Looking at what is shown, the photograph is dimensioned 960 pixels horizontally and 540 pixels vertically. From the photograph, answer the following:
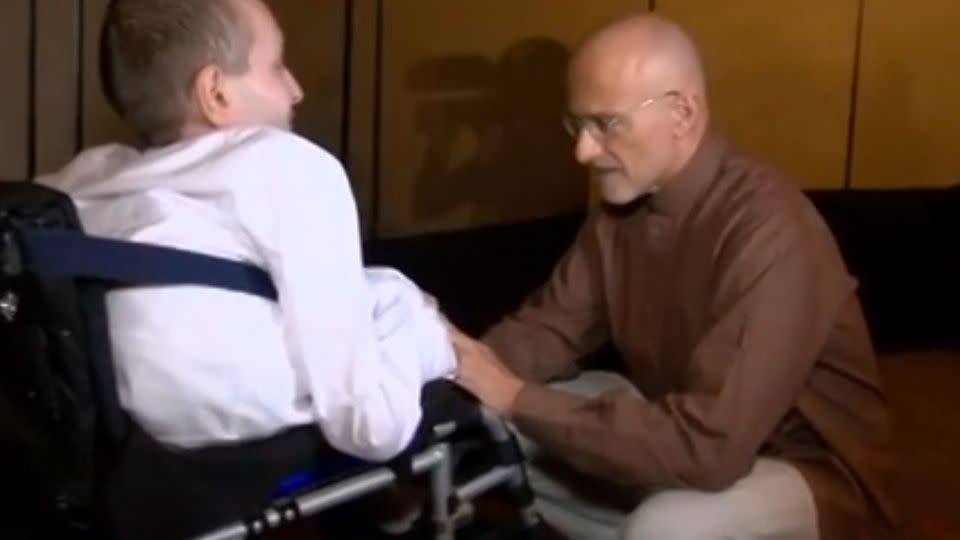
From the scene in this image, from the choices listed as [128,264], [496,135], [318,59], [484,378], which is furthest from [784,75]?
[128,264]

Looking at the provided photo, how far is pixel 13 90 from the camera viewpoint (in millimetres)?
3090

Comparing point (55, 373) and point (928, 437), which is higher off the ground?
point (55, 373)

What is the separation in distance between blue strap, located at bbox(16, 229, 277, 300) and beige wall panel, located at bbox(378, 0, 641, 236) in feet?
5.58

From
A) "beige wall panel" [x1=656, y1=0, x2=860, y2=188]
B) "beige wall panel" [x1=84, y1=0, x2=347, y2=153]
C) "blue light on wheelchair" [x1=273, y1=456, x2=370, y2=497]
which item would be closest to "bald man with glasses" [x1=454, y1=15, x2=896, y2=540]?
"blue light on wheelchair" [x1=273, y1=456, x2=370, y2=497]

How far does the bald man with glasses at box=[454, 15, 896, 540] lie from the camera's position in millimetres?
2246

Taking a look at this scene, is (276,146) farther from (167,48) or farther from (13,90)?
(13,90)

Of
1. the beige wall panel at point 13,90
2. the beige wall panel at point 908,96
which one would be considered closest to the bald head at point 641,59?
the beige wall panel at point 13,90

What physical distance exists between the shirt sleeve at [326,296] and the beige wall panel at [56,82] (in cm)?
141

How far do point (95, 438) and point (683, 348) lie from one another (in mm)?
962

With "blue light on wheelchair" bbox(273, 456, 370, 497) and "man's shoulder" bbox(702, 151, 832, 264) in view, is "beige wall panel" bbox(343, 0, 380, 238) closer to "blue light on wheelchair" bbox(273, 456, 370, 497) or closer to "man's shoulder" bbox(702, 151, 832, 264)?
"man's shoulder" bbox(702, 151, 832, 264)

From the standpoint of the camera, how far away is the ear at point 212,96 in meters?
1.89

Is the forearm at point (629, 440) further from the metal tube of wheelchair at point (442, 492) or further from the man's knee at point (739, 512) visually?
the metal tube of wheelchair at point (442, 492)

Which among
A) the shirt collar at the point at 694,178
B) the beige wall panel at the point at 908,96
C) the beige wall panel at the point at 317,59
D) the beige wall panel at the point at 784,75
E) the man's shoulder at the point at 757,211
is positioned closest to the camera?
the man's shoulder at the point at 757,211

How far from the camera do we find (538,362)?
8.49 ft
